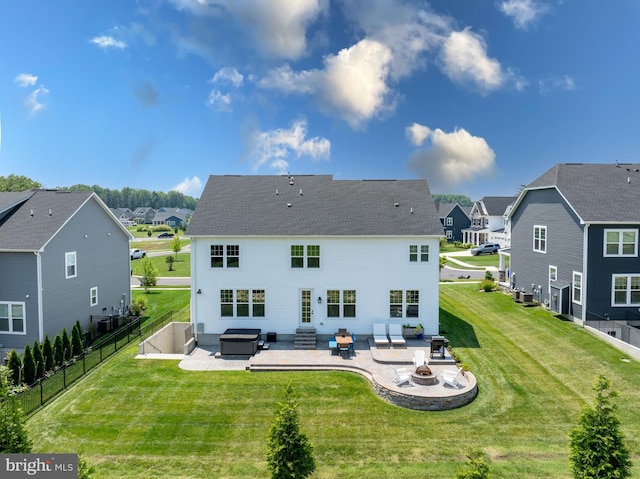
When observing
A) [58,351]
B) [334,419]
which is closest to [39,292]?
[58,351]

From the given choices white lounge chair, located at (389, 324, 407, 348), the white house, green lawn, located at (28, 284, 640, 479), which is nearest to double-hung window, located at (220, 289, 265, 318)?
the white house

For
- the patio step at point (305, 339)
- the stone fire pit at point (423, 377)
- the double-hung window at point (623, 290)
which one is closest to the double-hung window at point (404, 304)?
the patio step at point (305, 339)

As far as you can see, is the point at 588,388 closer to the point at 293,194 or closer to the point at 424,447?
the point at 424,447

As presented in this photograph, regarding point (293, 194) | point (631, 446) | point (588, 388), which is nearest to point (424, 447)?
point (631, 446)

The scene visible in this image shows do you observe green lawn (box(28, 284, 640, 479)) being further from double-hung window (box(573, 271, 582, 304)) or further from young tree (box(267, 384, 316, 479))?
double-hung window (box(573, 271, 582, 304))

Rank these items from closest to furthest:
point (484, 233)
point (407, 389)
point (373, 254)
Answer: point (407, 389) < point (373, 254) < point (484, 233)
